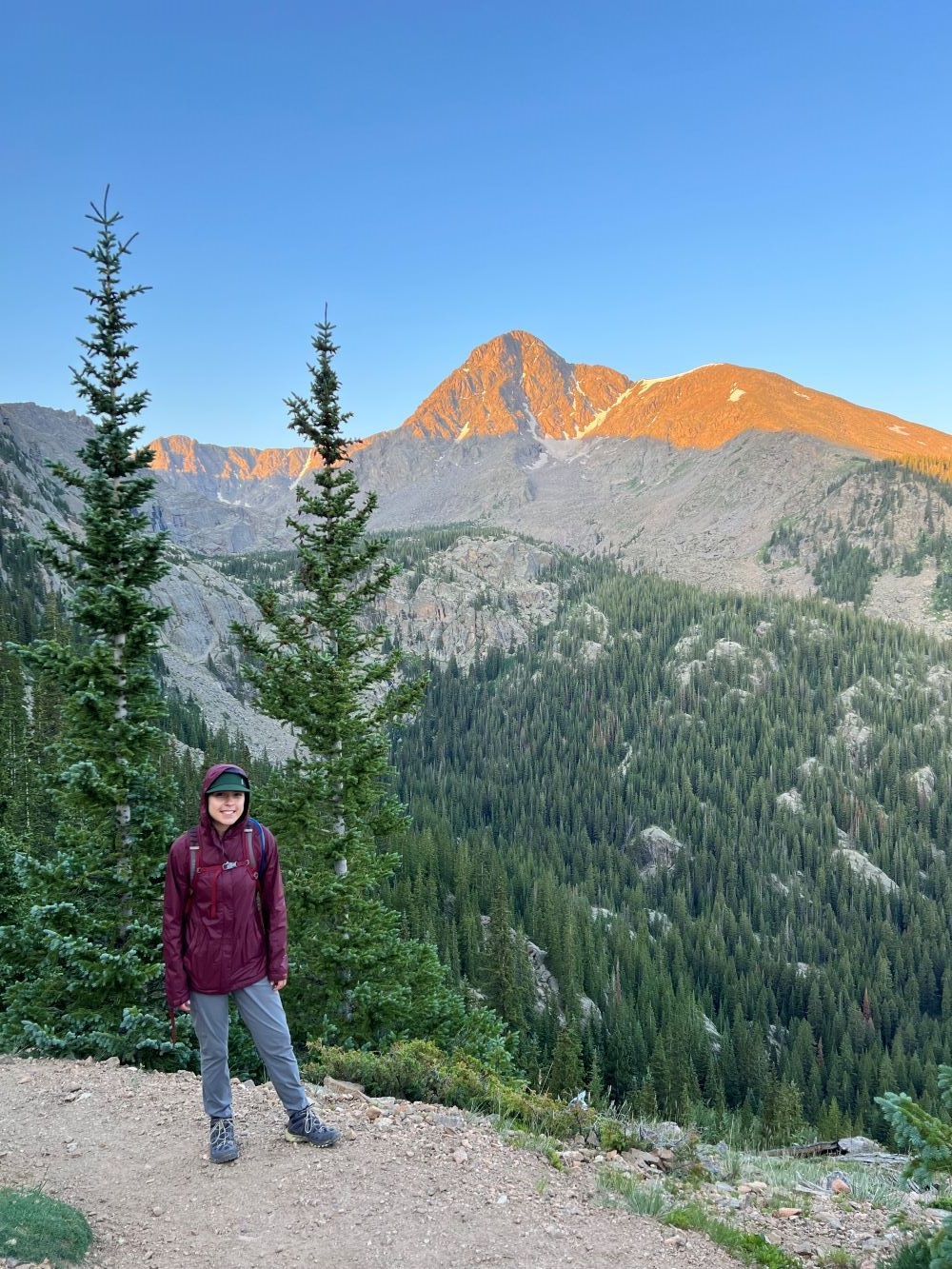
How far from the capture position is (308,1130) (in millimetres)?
7547

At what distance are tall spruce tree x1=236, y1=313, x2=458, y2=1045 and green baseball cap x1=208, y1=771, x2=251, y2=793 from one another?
7328 millimetres

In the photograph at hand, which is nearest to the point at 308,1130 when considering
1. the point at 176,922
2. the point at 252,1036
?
the point at 252,1036

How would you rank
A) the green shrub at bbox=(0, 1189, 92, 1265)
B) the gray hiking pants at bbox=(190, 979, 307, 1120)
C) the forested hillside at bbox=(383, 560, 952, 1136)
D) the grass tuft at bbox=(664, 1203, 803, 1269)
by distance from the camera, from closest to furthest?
the green shrub at bbox=(0, 1189, 92, 1265)
the grass tuft at bbox=(664, 1203, 803, 1269)
the gray hiking pants at bbox=(190, 979, 307, 1120)
the forested hillside at bbox=(383, 560, 952, 1136)

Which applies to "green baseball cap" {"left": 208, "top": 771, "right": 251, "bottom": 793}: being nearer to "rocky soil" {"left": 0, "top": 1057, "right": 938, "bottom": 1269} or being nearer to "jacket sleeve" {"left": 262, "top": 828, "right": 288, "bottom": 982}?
"jacket sleeve" {"left": 262, "top": 828, "right": 288, "bottom": 982}

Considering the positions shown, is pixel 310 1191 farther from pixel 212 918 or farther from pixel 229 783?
pixel 229 783

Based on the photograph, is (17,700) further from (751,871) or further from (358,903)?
(751,871)

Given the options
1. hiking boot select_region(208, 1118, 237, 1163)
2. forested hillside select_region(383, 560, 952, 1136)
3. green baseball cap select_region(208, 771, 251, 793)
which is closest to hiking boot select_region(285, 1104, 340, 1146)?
hiking boot select_region(208, 1118, 237, 1163)

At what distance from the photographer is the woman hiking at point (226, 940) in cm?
711

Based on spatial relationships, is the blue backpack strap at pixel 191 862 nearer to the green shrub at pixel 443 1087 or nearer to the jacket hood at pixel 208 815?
the jacket hood at pixel 208 815

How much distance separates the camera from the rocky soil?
20.0 feet

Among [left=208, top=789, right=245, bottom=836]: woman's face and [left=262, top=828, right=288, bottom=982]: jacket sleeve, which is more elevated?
[left=208, top=789, right=245, bottom=836]: woman's face

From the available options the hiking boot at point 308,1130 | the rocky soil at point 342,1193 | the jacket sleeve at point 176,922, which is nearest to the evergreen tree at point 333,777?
the rocky soil at point 342,1193

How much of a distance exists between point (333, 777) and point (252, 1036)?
25.1ft

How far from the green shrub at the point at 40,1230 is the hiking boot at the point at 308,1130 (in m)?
2.17
